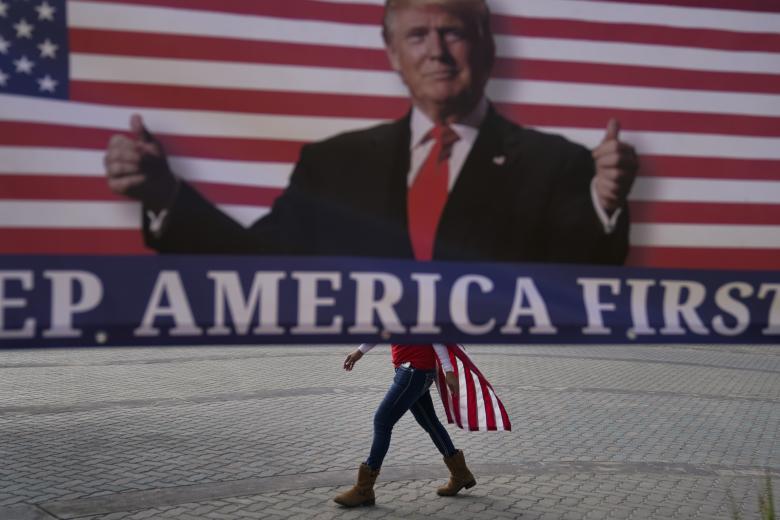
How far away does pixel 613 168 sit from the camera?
2.54 metres

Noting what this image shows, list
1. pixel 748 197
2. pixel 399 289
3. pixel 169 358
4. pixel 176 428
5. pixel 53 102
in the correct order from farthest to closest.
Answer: pixel 169 358
pixel 176 428
pixel 748 197
pixel 399 289
pixel 53 102

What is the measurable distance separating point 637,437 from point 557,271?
6294 mm

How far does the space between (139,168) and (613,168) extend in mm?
1445

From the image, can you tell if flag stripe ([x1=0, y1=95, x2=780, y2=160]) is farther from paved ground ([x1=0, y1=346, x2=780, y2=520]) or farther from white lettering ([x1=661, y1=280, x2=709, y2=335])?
paved ground ([x1=0, y1=346, x2=780, y2=520])

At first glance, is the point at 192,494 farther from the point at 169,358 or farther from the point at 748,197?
the point at 169,358

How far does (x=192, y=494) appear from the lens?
235 inches

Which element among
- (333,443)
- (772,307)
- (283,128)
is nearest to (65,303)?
(283,128)

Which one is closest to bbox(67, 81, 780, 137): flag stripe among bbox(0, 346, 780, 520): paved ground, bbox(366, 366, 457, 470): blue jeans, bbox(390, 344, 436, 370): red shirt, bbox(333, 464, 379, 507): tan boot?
bbox(0, 346, 780, 520): paved ground

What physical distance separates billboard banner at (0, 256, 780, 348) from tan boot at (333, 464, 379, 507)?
349 cm

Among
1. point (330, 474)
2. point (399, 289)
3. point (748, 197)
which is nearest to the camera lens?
point (399, 289)

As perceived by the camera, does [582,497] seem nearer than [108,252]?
No

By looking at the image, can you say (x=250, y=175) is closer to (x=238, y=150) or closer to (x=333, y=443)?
(x=238, y=150)

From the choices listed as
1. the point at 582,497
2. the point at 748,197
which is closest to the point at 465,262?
the point at 748,197

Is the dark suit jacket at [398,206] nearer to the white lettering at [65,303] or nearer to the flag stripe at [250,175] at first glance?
the flag stripe at [250,175]
